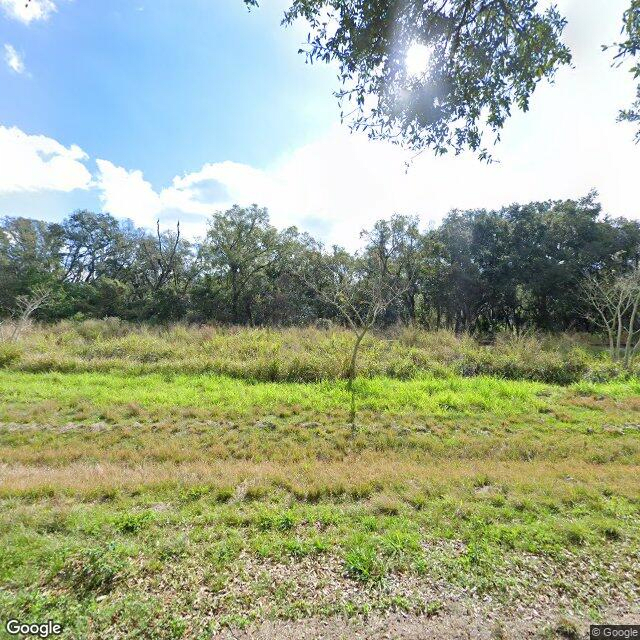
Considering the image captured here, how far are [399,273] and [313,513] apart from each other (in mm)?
21190

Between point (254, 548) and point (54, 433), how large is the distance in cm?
554

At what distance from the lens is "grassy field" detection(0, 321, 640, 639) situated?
7.18 feet

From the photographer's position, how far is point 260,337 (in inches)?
564

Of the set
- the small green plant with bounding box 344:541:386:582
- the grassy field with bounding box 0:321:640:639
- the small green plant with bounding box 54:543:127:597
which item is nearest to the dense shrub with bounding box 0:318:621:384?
the grassy field with bounding box 0:321:640:639

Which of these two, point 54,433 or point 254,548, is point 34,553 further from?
point 54,433

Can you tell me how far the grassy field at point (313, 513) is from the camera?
7.18 feet

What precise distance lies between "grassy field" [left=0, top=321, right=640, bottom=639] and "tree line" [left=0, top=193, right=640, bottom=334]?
15191 mm

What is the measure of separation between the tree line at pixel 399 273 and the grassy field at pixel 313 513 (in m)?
15.2

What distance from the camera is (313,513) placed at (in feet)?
10.8

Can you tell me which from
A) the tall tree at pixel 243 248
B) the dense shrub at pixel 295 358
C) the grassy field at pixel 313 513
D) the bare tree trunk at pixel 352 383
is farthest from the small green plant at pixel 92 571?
the tall tree at pixel 243 248

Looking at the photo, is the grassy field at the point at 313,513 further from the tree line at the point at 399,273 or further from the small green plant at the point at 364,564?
the tree line at the point at 399,273

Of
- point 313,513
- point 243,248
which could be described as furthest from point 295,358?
point 243,248

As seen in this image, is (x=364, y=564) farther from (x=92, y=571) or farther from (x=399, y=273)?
(x=399, y=273)

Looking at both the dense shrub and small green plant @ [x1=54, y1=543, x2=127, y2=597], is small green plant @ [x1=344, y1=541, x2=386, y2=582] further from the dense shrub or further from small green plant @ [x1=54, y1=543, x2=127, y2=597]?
the dense shrub
